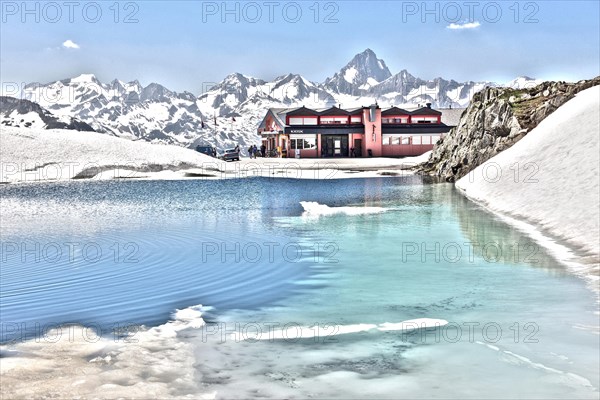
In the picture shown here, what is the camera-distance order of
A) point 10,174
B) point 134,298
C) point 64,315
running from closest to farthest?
point 64,315 < point 134,298 < point 10,174

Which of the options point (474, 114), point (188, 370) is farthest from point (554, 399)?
point (474, 114)

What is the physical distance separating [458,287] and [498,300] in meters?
1.50

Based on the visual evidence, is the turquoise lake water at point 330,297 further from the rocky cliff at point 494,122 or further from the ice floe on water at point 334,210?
the rocky cliff at point 494,122

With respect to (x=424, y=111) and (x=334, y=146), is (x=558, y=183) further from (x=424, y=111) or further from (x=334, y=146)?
(x=424, y=111)

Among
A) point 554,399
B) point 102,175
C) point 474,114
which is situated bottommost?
point 554,399

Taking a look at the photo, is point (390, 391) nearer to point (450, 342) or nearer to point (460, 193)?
point (450, 342)

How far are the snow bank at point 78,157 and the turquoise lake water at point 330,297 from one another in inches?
1779

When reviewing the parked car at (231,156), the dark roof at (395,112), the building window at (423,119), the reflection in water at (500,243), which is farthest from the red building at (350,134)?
the reflection in water at (500,243)

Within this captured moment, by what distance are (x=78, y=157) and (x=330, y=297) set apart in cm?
6995

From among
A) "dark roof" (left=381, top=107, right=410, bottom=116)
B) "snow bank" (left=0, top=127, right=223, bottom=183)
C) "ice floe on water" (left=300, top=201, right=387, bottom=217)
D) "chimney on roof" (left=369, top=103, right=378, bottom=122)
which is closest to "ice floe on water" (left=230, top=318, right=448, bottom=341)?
"ice floe on water" (left=300, top=201, right=387, bottom=217)

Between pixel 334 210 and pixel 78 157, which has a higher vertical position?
pixel 78 157

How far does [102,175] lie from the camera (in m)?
71.8

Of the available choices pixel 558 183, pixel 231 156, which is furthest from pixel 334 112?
pixel 558 183

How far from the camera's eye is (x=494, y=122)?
190ft
